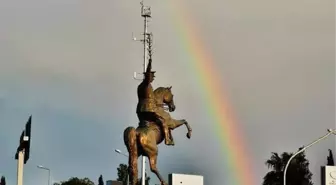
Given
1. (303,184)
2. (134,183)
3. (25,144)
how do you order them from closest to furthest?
(134,183) → (25,144) → (303,184)

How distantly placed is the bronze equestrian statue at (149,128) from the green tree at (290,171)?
57.9 meters

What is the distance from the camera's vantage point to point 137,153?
94.3ft

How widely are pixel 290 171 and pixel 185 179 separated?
55.3 meters

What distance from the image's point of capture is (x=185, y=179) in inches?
1388

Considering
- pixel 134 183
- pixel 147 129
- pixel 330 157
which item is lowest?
pixel 134 183

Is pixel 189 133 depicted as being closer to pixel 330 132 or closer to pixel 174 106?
pixel 174 106

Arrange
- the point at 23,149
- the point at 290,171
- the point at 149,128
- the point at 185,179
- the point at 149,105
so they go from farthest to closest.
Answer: the point at 290,171
the point at 23,149
the point at 185,179
the point at 149,128
the point at 149,105

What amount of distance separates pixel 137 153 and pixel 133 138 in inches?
20.7

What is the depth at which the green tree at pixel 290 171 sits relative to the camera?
289 ft

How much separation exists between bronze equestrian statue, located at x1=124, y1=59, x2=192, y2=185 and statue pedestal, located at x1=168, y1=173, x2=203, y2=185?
598 cm

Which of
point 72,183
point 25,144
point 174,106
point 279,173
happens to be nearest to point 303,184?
point 279,173

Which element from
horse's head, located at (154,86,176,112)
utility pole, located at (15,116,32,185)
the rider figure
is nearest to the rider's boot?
the rider figure

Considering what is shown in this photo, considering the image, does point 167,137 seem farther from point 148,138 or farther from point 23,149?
point 23,149

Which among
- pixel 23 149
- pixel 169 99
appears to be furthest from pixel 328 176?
pixel 169 99
